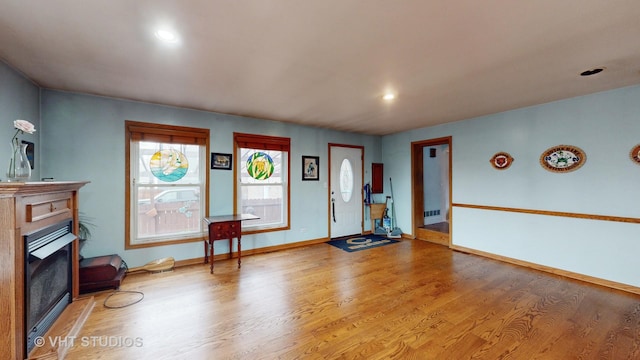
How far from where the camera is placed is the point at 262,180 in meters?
4.60

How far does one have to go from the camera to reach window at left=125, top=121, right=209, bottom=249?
348 cm

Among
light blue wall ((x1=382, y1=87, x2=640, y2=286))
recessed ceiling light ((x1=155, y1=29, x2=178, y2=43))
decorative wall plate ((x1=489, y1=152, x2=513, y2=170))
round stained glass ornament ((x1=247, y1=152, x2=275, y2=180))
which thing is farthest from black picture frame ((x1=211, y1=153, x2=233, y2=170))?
decorative wall plate ((x1=489, y1=152, x2=513, y2=170))

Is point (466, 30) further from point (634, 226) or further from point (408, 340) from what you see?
point (634, 226)

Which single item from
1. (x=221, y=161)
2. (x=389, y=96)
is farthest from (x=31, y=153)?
(x=389, y=96)

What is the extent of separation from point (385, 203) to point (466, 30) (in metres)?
4.55

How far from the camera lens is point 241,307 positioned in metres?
2.57

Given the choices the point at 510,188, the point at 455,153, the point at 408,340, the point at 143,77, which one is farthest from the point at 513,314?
the point at 143,77

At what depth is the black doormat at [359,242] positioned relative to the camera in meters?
4.80

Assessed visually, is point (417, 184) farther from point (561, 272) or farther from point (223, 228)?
point (223, 228)

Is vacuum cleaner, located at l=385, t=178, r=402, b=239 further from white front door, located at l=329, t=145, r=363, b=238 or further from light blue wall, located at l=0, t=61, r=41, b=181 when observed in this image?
light blue wall, located at l=0, t=61, r=41, b=181

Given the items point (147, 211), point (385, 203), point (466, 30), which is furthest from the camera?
point (385, 203)

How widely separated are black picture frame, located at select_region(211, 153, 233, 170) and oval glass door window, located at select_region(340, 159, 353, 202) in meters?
2.41

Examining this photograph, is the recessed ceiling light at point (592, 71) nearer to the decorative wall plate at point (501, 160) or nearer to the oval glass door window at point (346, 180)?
the decorative wall plate at point (501, 160)

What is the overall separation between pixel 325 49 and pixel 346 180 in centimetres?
379
